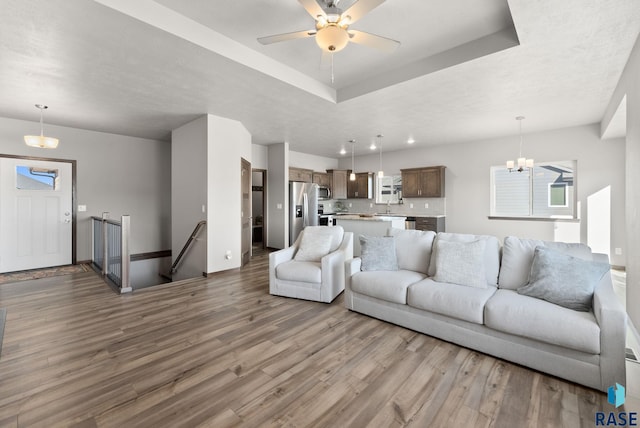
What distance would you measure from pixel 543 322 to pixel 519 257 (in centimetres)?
78

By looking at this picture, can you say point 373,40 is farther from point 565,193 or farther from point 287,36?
point 565,193

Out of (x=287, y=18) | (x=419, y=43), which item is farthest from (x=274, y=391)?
(x=419, y=43)

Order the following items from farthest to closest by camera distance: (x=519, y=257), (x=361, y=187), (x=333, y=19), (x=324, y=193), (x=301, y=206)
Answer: (x=361, y=187), (x=324, y=193), (x=301, y=206), (x=519, y=257), (x=333, y=19)

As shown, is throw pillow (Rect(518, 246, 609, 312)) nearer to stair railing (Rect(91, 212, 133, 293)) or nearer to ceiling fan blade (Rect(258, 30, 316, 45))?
ceiling fan blade (Rect(258, 30, 316, 45))

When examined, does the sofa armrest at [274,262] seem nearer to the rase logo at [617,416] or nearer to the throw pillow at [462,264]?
the throw pillow at [462,264]

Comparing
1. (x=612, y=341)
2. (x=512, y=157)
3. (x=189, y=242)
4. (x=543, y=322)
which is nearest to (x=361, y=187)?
(x=512, y=157)

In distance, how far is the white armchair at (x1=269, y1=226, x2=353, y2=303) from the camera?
11.3 feet

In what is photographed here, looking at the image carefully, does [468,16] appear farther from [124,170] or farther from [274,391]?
[124,170]

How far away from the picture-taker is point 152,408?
5.62ft

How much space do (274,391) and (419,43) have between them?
3486 millimetres

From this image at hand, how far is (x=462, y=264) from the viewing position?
106 inches

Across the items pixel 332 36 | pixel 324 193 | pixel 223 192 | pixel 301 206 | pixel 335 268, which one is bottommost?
pixel 335 268

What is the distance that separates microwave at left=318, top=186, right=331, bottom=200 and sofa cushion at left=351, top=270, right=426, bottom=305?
5310 millimetres

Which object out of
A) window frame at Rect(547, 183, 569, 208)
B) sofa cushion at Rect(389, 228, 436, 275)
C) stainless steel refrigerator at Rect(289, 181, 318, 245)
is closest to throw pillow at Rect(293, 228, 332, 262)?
sofa cushion at Rect(389, 228, 436, 275)
